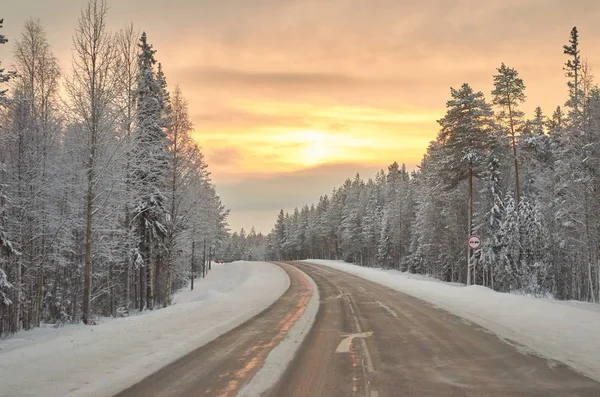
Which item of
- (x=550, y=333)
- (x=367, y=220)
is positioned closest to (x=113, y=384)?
(x=550, y=333)

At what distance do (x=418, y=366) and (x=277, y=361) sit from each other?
8.59ft

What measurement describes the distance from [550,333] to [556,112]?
171 feet

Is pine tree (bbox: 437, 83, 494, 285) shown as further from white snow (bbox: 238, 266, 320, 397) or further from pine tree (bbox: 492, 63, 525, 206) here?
white snow (bbox: 238, 266, 320, 397)

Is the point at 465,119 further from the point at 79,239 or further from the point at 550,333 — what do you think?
the point at 79,239

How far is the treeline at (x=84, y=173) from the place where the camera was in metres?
14.5

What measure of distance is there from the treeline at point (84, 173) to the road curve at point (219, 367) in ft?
24.5

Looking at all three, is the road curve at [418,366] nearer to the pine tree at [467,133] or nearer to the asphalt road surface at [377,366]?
the asphalt road surface at [377,366]

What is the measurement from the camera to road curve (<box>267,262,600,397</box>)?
233 inches

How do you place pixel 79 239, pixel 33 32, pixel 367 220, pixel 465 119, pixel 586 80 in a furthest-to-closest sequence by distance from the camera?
1. pixel 367 220
2. pixel 465 119
3. pixel 586 80
4. pixel 79 239
5. pixel 33 32

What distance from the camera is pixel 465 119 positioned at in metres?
31.1

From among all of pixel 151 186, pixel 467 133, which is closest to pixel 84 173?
pixel 151 186

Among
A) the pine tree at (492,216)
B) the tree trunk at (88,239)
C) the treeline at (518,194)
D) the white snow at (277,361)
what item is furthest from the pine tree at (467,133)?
the tree trunk at (88,239)

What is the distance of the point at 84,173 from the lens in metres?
16.1

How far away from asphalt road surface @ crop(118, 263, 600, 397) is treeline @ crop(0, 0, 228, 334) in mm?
8716
